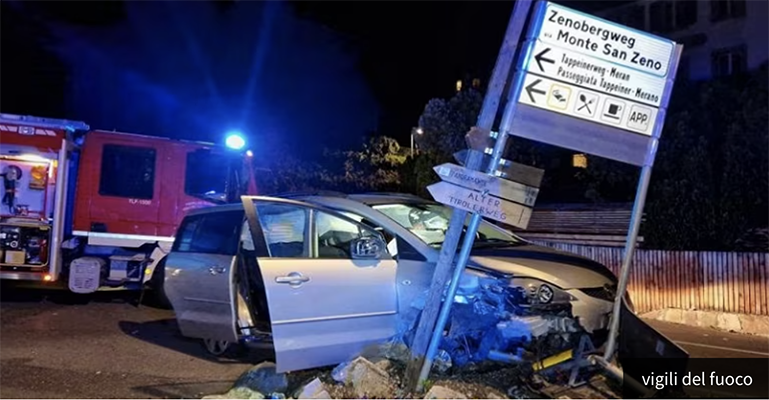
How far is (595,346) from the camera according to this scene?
463 cm

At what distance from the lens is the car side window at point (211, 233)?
5562mm

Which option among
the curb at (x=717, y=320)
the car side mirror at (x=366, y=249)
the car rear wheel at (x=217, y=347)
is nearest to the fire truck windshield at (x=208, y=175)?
the car rear wheel at (x=217, y=347)

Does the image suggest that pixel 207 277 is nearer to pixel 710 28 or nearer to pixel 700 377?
pixel 700 377

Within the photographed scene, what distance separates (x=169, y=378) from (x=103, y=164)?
16.2 ft

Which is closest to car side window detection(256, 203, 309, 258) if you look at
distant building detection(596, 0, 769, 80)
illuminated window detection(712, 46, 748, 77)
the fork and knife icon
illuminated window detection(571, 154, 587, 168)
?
the fork and knife icon

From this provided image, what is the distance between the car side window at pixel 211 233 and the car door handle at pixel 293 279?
99 cm

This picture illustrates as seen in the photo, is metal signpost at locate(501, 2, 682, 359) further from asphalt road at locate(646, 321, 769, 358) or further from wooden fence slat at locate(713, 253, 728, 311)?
wooden fence slat at locate(713, 253, 728, 311)

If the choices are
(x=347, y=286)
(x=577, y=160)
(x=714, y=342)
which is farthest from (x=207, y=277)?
(x=577, y=160)

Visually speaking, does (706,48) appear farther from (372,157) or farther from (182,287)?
(182,287)

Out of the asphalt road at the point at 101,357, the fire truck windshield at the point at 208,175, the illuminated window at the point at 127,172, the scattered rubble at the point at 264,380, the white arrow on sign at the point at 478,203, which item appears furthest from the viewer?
the fire truck windshield at the point at 208,175

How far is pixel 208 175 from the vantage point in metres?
9.10

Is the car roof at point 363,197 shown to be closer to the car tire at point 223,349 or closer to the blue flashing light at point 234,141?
the car tire at point 223,349

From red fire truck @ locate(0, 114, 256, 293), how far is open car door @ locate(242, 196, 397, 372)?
4.40m

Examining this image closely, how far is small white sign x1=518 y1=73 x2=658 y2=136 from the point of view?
429 cm
